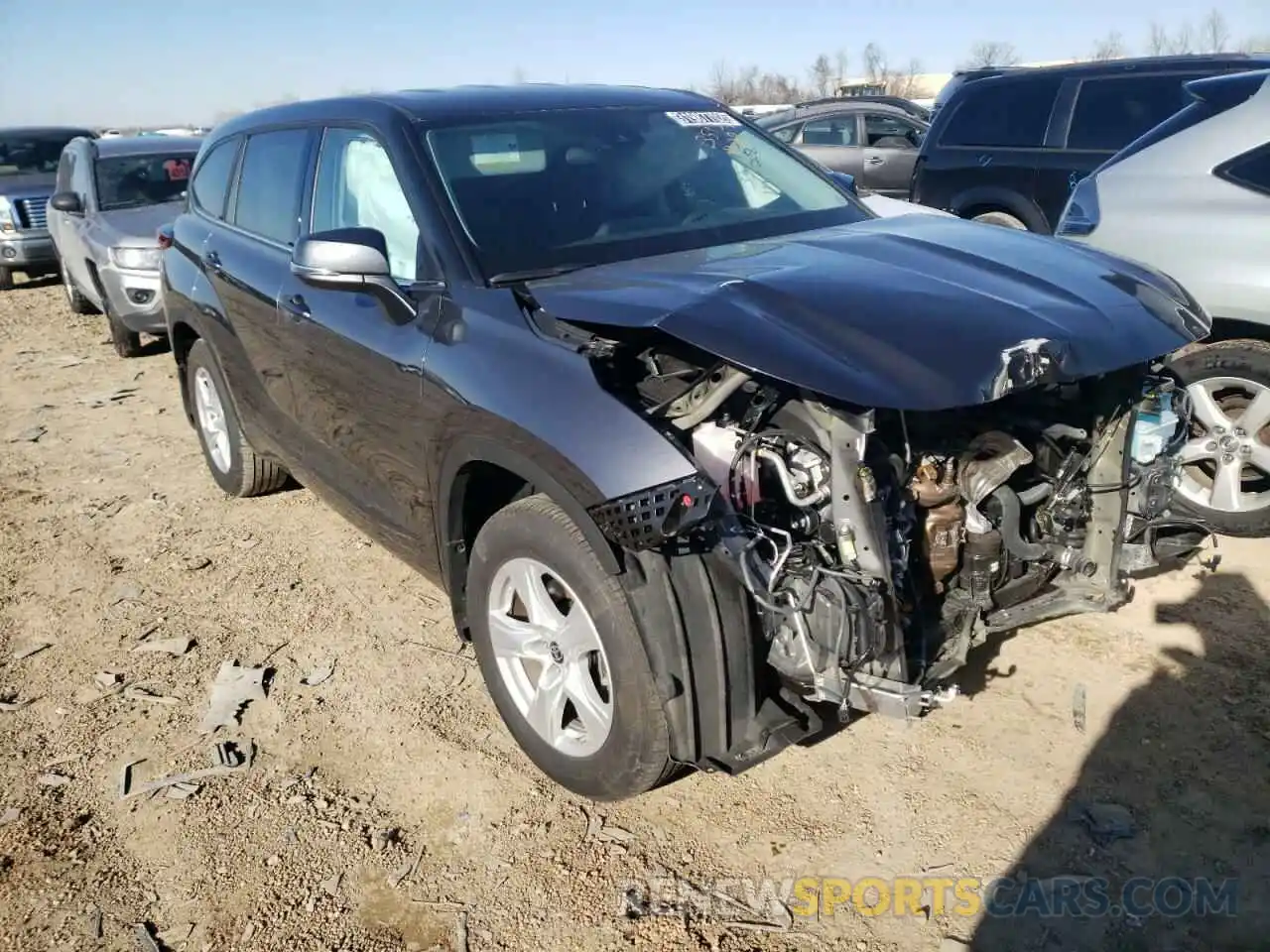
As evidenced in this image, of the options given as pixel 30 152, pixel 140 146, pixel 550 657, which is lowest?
pixel 550 657

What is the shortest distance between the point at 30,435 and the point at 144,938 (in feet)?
17.6

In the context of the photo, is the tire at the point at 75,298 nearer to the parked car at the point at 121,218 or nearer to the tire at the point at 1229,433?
the parked car at the point at 121,218

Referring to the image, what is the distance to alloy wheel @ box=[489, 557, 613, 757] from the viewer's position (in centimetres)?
268

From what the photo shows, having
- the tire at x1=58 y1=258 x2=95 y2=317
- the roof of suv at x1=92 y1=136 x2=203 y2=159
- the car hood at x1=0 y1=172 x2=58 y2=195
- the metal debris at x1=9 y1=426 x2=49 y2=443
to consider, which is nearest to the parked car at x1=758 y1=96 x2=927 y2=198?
the roof of suv at x1=92 y1=136 x2=203 y2=159

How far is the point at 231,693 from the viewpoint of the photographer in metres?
3.62

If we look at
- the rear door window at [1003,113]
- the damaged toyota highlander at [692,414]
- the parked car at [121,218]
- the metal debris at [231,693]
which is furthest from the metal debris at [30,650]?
the rear door window at [1003,113]

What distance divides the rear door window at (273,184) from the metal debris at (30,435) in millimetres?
3354

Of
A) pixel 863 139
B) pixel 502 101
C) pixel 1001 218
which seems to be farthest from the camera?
pixel 863 139

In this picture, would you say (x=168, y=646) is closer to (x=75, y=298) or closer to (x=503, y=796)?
(x=503, y=796)

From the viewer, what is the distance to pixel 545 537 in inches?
102

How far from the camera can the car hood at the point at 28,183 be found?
1247cm

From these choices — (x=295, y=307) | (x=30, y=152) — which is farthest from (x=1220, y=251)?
(x=30, y=152)

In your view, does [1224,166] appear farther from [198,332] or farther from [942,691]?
[198,332]

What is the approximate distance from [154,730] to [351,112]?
89.8 inches
